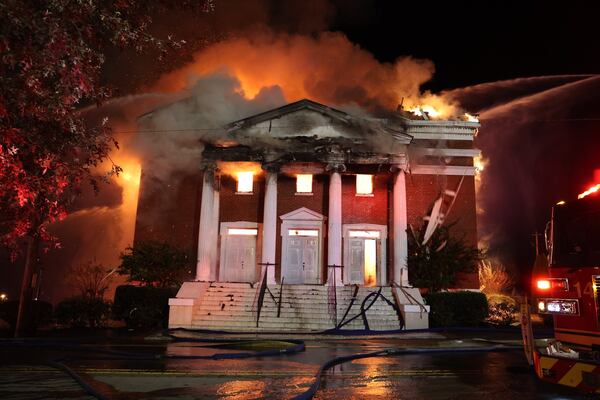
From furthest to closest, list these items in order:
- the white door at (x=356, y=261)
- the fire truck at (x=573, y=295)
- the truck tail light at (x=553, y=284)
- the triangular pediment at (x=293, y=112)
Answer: the white door at (x=356, y=261) → the triangular pediment at (x=293, y=112) → the truck tail light at (x=553, y=284) → the fire truck at (x=573, y=295)

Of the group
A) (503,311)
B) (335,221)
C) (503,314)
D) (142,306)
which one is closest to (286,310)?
(335,221)

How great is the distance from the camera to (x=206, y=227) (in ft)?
70.2

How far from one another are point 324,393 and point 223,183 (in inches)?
725

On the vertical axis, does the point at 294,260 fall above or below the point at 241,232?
below

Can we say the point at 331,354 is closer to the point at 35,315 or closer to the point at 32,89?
the point at 32,89

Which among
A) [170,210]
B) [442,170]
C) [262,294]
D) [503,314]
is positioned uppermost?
[442,170]

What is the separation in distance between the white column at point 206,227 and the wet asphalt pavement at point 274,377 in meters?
9.82

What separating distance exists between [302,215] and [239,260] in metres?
3.76

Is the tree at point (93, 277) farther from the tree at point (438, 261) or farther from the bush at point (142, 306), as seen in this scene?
the tree at point (438, 261)

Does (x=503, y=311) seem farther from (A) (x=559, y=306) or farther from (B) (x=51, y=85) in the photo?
(B) (x=51, y=85)

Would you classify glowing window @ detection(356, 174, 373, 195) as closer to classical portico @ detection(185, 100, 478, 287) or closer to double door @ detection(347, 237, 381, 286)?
classical portico @ detection(185, 100, 478, 287)

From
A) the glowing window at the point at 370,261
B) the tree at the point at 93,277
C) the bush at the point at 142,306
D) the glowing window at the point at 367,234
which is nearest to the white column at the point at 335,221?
the glowing window at the point at 367,234

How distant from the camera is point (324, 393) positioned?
6.38 m

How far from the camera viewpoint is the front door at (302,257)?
22828mm
